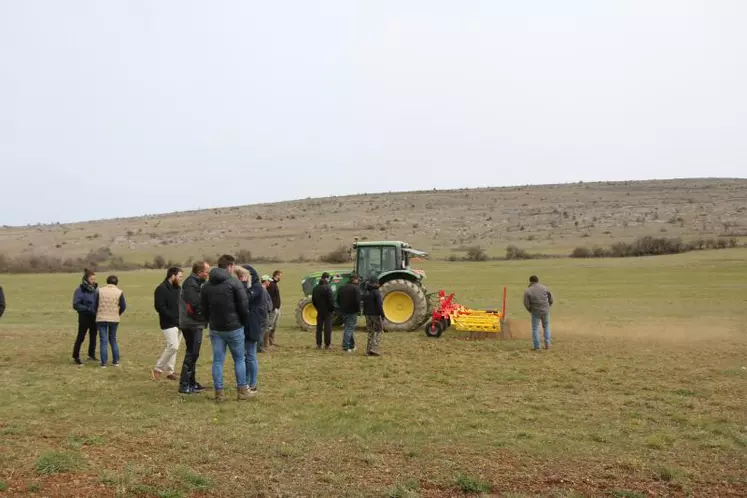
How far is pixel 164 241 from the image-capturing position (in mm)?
60844

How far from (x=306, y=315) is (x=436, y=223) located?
44918 millimetres

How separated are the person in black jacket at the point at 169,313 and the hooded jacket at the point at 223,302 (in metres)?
1.82

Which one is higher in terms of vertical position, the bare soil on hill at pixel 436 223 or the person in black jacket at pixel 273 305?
the bare soil on hill at pixel 436 223

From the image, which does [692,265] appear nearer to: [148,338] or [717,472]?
[148,338]

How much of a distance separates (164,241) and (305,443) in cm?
5695

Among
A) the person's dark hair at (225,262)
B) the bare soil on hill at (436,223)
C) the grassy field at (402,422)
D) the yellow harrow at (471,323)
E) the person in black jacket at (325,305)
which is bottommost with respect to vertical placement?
the grassy field at (402,422)

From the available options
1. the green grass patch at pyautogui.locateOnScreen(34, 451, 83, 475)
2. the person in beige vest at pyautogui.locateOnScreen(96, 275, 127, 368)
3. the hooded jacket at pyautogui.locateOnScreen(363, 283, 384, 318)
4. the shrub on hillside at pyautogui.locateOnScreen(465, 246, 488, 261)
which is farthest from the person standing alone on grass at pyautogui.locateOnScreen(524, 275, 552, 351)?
the shrub on hillside at pyautogui.locateOnScreen(465, 246, 488, 261)

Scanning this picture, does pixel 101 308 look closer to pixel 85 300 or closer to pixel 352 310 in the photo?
pixel 85 300

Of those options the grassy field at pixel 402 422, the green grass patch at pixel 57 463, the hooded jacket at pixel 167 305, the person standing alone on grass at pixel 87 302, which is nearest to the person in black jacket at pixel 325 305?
the grassy field at pixel 402 422

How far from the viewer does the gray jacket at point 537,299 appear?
13.4 meters

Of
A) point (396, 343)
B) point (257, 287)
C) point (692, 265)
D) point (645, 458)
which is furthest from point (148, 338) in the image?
point (692, 265)

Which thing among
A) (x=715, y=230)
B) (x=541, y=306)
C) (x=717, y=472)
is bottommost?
(x=717, y=472)

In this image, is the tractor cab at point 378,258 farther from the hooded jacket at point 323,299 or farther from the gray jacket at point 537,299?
the gray jacket at point 537,299

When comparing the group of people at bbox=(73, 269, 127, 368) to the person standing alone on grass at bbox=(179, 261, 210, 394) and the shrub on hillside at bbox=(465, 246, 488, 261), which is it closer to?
the person standing alone on grass at bbox=(179, 261, 210, 394)
